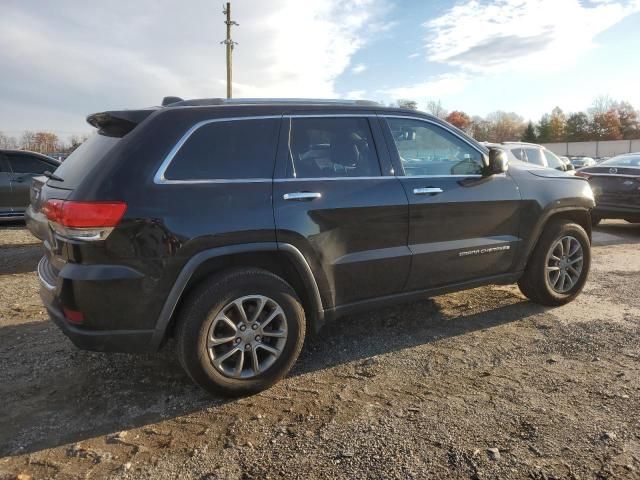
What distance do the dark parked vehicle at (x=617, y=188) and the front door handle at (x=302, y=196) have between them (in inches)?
305

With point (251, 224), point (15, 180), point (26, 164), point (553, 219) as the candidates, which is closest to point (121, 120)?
point (251, 224)

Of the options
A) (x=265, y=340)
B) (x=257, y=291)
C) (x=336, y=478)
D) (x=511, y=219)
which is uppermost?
(x=511, y=219)

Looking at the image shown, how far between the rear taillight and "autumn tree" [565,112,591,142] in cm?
10097

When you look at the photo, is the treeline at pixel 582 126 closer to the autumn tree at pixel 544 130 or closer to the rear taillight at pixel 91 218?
the autumn tree at pixel 544 130

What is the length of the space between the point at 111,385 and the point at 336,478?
1756 mm

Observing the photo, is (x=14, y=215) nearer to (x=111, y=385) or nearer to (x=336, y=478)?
(x=111, y=385)

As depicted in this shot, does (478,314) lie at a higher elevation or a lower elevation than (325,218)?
lower

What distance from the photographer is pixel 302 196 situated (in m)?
3.09

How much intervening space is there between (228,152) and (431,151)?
1.73m

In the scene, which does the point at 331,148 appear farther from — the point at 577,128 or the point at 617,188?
the point at 577,128

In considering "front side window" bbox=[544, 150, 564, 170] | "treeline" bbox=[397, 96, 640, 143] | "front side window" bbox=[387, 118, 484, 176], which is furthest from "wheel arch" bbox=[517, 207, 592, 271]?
"treeline" bbox=[397, 96, 640, 143]

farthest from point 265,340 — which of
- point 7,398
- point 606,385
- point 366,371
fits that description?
point 606,385

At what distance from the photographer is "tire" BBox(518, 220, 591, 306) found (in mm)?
4406

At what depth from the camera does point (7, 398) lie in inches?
119
